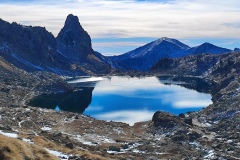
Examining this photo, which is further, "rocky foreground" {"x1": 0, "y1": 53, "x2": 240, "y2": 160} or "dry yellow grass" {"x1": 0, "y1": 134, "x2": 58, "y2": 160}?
"rocky foreground" {"x1": 0, "y1": 53, "x2": 240, "y2": 160}

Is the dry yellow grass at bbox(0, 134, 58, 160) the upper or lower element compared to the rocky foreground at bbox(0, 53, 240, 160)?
upper

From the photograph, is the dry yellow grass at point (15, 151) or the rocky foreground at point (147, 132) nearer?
the dry yellow grass at point (15, 151)

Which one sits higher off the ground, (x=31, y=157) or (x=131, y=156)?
(x=31, y=157)

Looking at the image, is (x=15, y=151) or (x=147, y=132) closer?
(x=15, y=151)

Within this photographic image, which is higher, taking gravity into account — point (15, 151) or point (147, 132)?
point (15, 151)

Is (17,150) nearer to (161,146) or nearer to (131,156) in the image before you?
(131,156)

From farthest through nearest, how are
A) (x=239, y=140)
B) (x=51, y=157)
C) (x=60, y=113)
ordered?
1. (x=60, y=113)
2. (x=239, y=140)
3. (x=51, y=157)

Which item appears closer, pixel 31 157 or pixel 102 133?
pixel 31 157

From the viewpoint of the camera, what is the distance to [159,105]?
198 m

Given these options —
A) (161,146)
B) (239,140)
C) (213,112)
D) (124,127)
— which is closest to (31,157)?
(161,146)

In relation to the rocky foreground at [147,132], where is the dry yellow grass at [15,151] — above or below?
above

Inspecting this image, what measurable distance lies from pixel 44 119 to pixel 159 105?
283ft

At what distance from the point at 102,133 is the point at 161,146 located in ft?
89.7

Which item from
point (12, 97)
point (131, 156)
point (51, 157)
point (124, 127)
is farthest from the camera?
point (12, 97)
